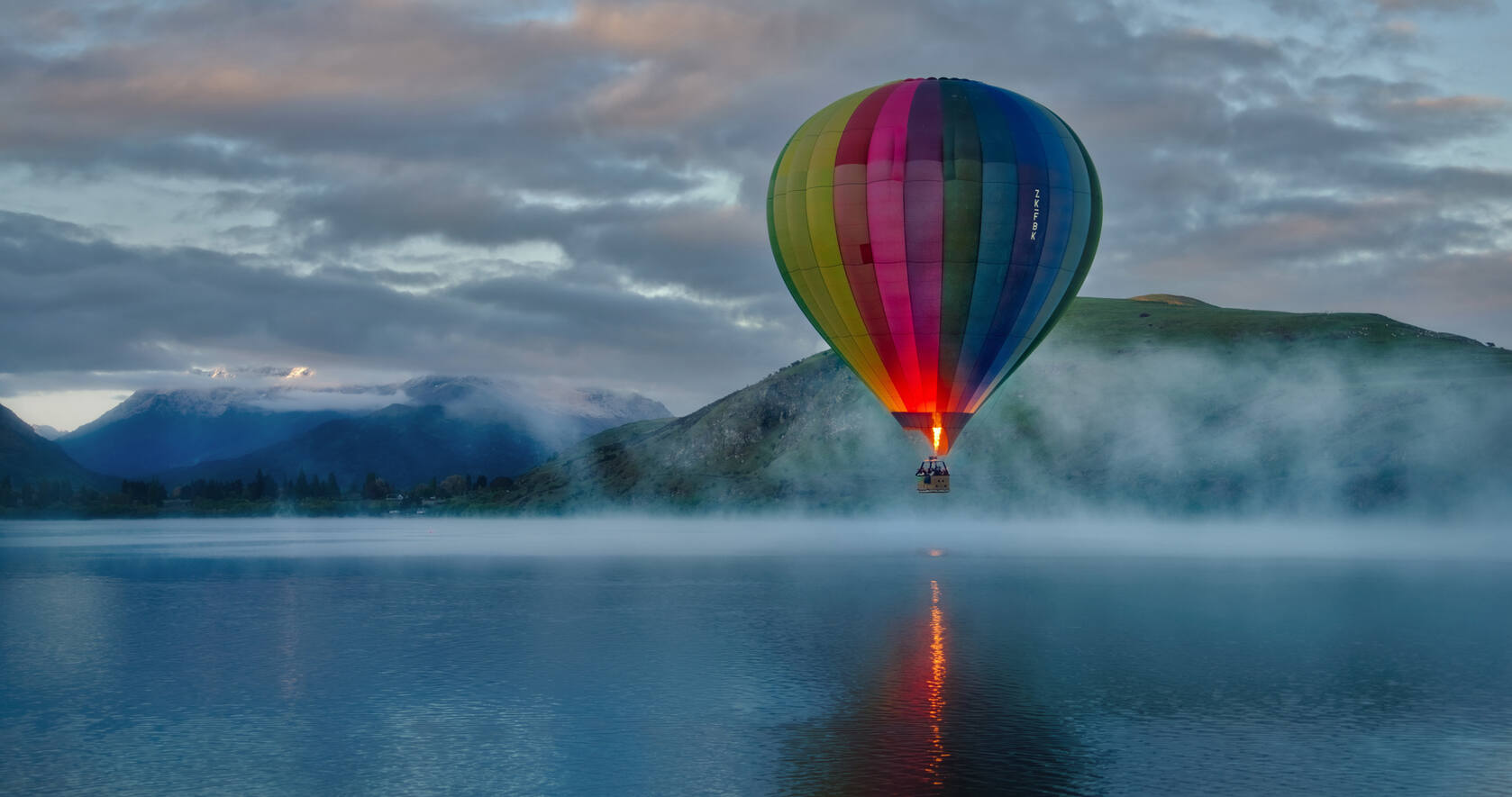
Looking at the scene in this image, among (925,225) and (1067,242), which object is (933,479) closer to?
(925,225)

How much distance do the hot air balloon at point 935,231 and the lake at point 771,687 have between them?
624 inches

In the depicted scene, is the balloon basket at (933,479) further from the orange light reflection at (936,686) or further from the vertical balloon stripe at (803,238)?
the vertical balloon stripe at (803,238)

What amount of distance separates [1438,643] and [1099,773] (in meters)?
38.1

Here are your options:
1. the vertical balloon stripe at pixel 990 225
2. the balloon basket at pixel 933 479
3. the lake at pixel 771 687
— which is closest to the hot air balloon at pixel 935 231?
the vertical balloon stripe at pixel 990 225

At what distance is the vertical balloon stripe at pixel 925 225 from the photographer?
90.9 meters

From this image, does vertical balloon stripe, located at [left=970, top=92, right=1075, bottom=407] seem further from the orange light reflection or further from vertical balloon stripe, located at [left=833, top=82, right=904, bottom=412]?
the orange light reflection

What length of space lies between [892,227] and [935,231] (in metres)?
2.71

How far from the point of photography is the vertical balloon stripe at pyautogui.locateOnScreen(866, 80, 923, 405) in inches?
3583

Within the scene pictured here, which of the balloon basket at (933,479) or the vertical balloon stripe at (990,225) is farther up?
the vertical balloon stripe at (990,225)

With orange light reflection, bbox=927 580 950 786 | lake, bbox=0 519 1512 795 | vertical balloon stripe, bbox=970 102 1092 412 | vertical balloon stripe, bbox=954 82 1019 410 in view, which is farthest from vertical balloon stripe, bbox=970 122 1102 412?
lake, bbox=0 519 1512 795

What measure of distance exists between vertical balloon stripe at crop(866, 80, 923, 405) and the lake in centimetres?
1709

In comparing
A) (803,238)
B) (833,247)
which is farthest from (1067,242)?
(803,238)

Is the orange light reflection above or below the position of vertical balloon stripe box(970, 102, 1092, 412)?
below

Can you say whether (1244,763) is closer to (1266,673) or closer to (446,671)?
(1266,673)
